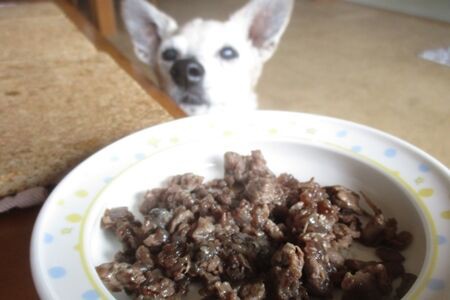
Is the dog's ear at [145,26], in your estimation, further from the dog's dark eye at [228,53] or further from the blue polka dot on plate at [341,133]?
the blue polka dot on plate at [341,133]

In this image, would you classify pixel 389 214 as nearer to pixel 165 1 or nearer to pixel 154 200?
pixel 154 200

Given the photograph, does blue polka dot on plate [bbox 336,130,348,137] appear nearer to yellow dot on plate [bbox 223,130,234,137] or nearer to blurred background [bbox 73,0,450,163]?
yellow dot on plate [bbox 223,130,234,137]

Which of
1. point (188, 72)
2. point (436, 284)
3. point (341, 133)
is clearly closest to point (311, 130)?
point (341, 133)

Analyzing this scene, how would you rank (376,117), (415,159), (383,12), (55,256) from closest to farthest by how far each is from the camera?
(55,256), (415,159), (376,117), (383,12)

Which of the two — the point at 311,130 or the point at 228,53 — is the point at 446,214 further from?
the point at 228,53

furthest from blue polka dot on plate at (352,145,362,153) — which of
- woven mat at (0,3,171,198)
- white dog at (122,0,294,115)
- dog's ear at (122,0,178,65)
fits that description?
dog's ear at (122,0,178,65)

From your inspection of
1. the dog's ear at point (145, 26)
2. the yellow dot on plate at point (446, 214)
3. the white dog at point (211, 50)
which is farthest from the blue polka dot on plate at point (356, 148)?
the dog's ear at point (145, 26)

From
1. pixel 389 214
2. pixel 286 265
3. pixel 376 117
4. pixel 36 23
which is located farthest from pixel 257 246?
pixel 376 117
